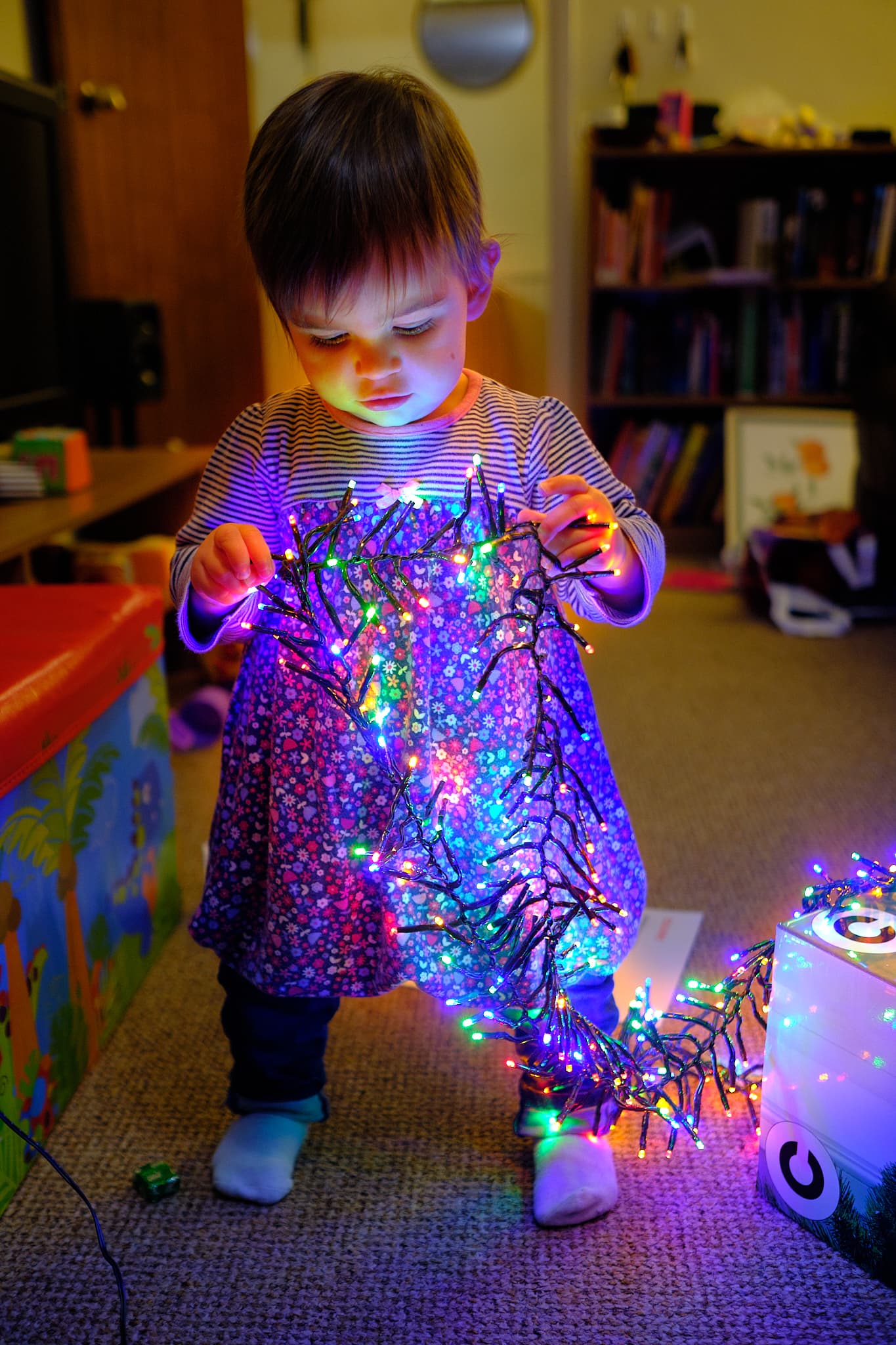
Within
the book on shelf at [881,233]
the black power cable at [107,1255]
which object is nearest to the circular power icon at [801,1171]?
the black power cable at [107,1255]

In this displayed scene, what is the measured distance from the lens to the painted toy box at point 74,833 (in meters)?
0.92

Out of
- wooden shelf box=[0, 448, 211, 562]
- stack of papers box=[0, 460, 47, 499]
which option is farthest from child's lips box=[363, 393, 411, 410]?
stack of papers box=[0, 460, 47, 499]

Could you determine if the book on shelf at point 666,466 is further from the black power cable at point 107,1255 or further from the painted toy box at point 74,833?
the black power cable at point 107,1255

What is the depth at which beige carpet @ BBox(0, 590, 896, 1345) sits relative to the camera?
0.79 metres

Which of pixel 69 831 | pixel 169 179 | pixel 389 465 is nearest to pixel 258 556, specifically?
pixel 389 465

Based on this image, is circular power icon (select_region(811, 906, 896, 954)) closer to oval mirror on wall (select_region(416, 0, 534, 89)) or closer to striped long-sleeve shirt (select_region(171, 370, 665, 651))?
striped long-sleeve shirt (select_region(171, 370, 665, 651))

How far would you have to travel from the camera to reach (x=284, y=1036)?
940mm

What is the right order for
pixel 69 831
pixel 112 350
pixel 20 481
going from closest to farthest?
1. pixel 69 831
2. pixel 20 481
3. pixel 112 350

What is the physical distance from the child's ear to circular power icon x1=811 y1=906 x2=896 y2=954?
0.50 metres

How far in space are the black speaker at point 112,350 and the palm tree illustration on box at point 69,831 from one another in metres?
1.59

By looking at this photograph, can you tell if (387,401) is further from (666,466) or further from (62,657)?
(666,466)

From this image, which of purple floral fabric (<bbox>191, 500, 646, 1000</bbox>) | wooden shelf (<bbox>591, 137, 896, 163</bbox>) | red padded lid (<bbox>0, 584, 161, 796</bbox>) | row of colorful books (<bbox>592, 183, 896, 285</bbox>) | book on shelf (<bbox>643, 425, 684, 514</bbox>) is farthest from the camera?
book on shelf (<bbox>643, 425, 684, 514</bbox>)

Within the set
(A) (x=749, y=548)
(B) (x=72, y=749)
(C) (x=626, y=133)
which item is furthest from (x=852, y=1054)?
(C) (x=626, y=133)

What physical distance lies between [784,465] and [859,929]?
7.78ft
